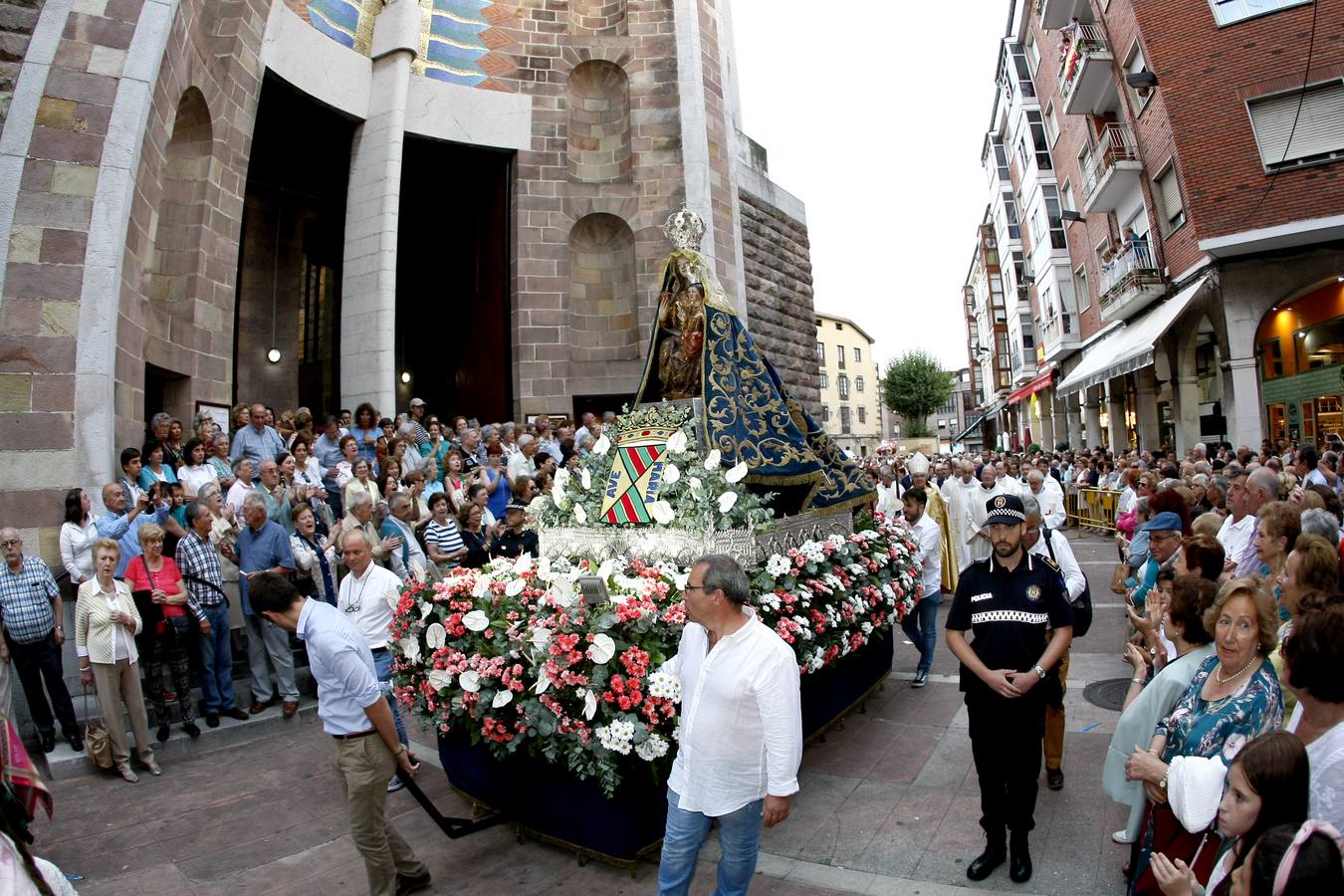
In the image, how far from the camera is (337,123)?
1576 centimetres

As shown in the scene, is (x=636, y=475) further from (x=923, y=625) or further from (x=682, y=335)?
(x=923, y=625)

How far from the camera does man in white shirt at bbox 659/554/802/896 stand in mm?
2973

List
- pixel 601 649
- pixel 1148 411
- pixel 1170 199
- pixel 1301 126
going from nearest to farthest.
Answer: pixel 601 649
pixel 1301 126
pixel 1170 199
pixel 1148 411

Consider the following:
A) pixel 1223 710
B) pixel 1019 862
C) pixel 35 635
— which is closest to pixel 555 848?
pixel 1019 862

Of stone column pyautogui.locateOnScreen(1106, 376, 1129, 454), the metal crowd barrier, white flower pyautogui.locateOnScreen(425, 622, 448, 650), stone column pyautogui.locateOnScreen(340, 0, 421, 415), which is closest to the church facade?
stone column pyautogui.locateOnScreen(340, 0, 421, 415)

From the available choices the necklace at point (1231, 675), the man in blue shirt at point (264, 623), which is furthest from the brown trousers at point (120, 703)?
the necklace at point (1231, 675)

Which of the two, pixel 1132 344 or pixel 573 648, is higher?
pixel 1132 344

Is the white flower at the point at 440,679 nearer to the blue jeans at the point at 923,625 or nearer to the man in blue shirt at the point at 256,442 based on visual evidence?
the blue jeans at the point at 923,625

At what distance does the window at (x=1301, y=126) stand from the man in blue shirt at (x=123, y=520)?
19.2 metres

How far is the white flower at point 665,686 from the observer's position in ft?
→ 12.9

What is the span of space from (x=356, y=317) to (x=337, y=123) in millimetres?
4469

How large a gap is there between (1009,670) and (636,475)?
2931mm

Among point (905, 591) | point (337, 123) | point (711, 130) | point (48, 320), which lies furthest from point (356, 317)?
Result: point (905, 591)

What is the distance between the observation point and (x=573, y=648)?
4.15m
